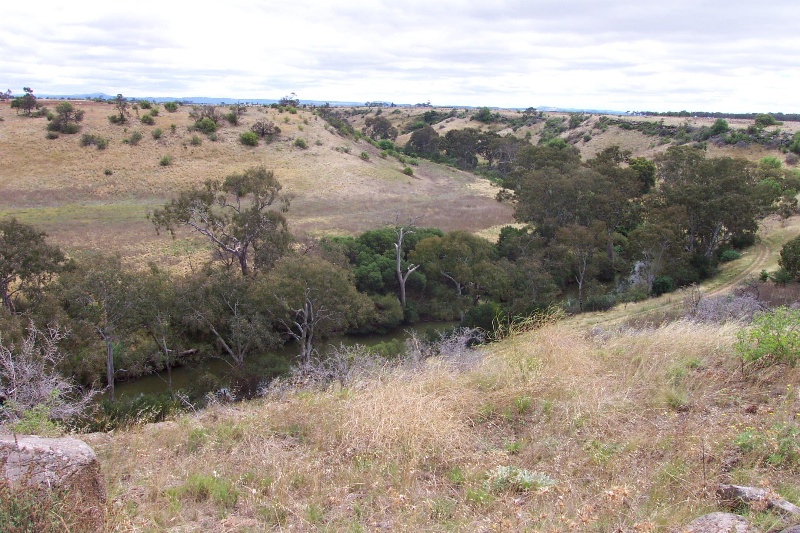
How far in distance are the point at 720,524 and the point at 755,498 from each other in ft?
1.36

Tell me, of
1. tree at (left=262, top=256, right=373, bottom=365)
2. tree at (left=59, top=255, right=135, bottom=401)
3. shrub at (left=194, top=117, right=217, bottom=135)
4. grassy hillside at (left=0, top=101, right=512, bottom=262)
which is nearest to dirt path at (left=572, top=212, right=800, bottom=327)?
tree at (left=262, top=256, right=373, bottom=365)

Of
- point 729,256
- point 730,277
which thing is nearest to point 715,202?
point 729,256

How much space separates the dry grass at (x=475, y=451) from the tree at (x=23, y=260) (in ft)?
43.2

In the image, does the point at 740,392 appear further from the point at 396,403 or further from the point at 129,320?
the point at 129,320

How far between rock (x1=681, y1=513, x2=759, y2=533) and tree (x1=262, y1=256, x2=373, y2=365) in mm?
14326

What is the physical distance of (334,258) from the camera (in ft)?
70.6

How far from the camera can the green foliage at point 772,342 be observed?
5.39 metres

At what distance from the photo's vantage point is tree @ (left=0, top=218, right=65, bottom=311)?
15.5 m

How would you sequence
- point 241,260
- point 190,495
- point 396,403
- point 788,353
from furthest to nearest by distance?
1. point 241,260
2. point 788,353
3. point 396,403
4. point 190,495

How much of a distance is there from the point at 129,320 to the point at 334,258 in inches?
327

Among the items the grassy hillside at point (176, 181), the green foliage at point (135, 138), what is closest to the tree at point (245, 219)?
the grassy hillside at point (176, 181)

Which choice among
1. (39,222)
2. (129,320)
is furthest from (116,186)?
(129,320)

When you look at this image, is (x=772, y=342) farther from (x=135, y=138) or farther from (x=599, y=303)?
(x=135, y=138)

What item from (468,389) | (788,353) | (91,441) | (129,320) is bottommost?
(129,320)
